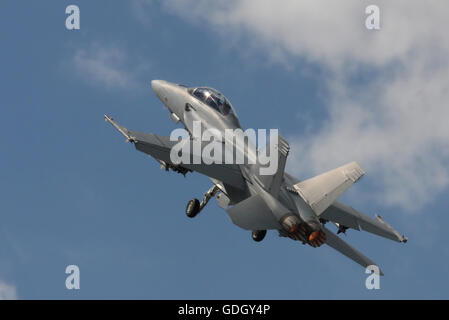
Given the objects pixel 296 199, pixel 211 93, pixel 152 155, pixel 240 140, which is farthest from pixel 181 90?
pixel 296 199

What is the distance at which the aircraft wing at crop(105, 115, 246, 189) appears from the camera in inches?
891

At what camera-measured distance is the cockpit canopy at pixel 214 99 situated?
27.4m

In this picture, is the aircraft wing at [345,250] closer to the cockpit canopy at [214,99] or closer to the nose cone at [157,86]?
the cockpit canopy at [214,99]

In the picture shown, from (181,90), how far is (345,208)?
877 centimetres

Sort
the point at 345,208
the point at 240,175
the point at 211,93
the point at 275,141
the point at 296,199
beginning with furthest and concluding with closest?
1. the point at 211,93
2. the point at 345,208
3. the point at 240,175
4. the point at 296,199
5. the point at 275,141

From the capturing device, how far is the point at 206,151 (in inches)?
970

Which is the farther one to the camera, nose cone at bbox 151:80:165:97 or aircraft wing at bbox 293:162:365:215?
nose cone at bbox 151:80:165:97

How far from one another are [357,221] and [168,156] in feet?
25.9

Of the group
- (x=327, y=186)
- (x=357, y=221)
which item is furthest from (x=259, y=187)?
(x=357, y=221)

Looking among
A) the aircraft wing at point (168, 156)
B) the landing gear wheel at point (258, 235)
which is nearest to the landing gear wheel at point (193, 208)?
the aircraft wing at point (168, 156)

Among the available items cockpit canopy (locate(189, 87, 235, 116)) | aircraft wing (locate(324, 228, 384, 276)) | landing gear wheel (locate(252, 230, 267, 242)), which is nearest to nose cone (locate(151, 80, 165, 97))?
cockpit canopy (locate(189, 87, 235, 116))

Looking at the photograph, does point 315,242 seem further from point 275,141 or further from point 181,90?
point 181,90

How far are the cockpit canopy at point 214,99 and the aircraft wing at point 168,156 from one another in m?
3.41

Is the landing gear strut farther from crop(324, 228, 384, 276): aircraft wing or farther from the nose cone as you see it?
the nose cone
